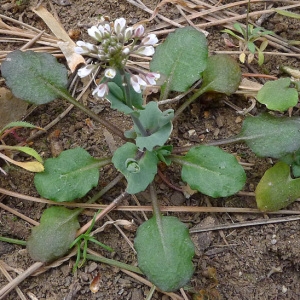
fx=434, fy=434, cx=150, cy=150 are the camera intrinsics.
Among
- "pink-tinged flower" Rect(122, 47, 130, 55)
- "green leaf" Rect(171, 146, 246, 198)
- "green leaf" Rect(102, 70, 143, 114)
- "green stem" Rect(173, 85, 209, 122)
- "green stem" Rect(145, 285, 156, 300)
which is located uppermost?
"pink-tinged flower" Rect(122, 47, 130, 55)

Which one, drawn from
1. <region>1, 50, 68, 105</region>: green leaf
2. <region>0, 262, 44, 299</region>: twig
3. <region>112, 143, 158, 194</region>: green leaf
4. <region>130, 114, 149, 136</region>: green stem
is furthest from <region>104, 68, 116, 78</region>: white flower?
<region>0, 262, 44, 299</region>: twig

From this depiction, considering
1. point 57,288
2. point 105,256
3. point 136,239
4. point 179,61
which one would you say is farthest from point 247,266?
point 179,61

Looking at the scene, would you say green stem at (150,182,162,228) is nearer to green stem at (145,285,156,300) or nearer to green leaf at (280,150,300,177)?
green stem at (145,285,156,300)

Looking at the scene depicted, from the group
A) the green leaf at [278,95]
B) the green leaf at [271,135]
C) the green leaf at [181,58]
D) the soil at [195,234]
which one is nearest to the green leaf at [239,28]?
the soil at [195,234]

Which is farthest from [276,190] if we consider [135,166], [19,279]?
[19,279]

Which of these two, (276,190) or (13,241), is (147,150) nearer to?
(276,190)

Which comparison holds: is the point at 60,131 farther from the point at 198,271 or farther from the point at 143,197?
the point at 198,271
